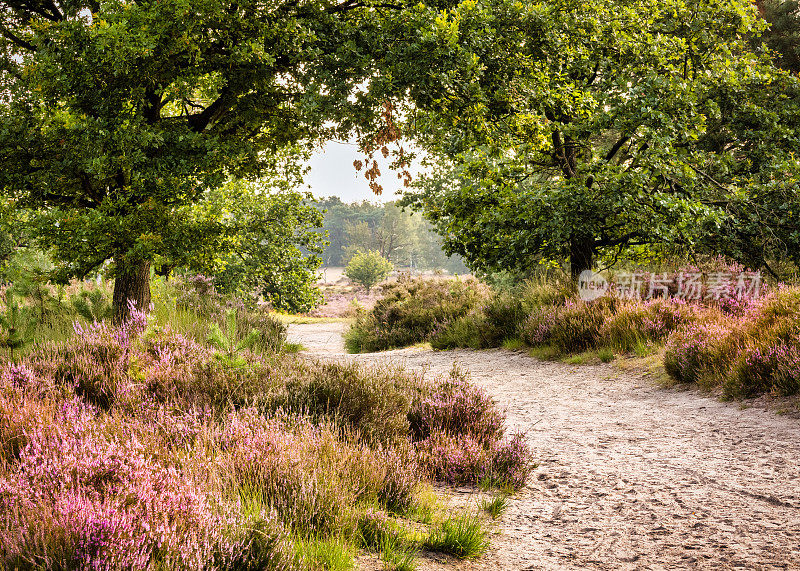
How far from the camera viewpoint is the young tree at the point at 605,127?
29.8ft

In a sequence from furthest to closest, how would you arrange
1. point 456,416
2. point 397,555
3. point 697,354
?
point 697,354 → point 456,416 → point 397,555

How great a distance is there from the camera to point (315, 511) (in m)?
2.81

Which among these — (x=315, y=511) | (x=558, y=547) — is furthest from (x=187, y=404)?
(x=558, y=547)

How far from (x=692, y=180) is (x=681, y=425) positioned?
7.30 meters

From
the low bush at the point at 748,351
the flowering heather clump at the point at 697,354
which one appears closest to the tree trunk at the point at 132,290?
the flowering heather clump at the point at 697,354

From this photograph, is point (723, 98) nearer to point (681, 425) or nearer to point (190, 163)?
point (681, 425)

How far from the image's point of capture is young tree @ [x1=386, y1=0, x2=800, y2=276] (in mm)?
9078

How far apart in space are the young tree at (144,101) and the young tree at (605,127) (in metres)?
1.66

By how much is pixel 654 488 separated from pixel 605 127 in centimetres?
936

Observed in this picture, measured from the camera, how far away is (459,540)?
9.68 ft

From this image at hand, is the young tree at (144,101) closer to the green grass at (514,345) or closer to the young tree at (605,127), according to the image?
the young tree at (605,127)

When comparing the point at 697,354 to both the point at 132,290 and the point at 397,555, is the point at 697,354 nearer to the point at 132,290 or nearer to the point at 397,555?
the point at 397,555

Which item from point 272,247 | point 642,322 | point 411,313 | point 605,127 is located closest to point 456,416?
point 642,322

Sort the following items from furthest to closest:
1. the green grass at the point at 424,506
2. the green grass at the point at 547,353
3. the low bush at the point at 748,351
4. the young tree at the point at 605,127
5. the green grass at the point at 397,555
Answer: the green grass at the point at 547,353, the young tree at the point at 605,127, the low bush at the point at 748,351, the green grass at the point at 424,506, the green grass at the point at 397,555
